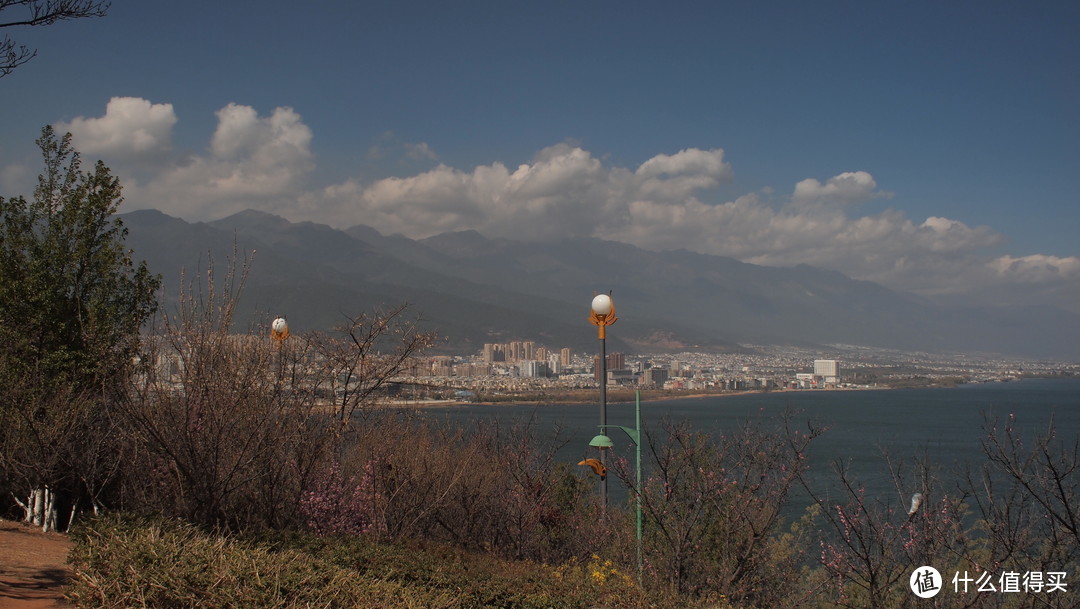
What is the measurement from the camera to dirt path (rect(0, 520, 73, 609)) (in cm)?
605

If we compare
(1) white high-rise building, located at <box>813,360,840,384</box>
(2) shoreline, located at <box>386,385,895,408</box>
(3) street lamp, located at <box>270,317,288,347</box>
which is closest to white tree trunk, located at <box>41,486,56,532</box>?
(3) street lamp, located at <box>270,317,288,347</box>

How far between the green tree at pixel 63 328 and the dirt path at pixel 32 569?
72cm

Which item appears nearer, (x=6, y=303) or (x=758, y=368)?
(x=6, y=303)

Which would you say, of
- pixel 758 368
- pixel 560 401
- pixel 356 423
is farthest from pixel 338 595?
pixel 758 368

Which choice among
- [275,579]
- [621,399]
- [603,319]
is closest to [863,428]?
[621,399]

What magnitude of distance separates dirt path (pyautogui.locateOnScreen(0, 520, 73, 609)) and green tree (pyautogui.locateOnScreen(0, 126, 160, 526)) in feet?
2.36

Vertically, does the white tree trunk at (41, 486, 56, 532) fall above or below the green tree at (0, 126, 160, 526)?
below

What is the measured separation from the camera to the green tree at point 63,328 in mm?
10078

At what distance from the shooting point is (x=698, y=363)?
7515 inches

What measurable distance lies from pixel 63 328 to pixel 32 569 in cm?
563

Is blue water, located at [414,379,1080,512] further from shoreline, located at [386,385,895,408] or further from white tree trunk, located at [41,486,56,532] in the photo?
white tree trunk, located at [41,486,56,532]

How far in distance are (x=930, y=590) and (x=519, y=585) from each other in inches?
138

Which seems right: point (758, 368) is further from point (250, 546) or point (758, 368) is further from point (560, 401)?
point (250, 546)

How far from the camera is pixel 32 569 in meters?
7.15
